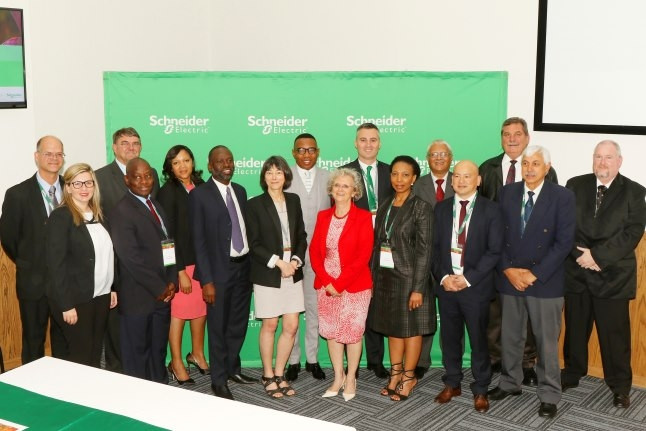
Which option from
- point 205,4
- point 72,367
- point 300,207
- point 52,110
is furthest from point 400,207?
point 205,4

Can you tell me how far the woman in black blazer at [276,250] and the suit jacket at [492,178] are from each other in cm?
130

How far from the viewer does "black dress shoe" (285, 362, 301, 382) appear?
4.97m

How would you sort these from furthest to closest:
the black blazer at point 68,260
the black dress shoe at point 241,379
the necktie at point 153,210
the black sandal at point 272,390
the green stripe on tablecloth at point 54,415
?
1. the black dress shoe at point 241,379
2. the black sandal at point 272,390
3. the necktie at point 153,210
4. the black blazer at point 68,260
5. the green stripe on tablecloth at point 54,415

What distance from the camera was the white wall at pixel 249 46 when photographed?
17.1ft

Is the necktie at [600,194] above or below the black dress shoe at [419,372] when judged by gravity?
above

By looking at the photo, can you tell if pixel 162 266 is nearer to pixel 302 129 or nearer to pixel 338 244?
pixel 338 244

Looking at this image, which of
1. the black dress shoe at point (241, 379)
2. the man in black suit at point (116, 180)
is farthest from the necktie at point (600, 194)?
the man in black suit at point (116, 180)

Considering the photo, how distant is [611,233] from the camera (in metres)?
4.37

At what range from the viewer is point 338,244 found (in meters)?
4.38

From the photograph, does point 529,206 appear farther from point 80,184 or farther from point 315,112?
point 80,184

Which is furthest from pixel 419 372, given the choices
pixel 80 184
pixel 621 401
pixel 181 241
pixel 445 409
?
pixel 80 184

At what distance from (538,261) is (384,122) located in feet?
5.09

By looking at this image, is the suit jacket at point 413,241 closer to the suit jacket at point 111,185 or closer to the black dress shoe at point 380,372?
the black dress shoe at point 380,372

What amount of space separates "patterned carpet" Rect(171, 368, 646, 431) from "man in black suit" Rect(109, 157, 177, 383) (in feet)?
2.53
